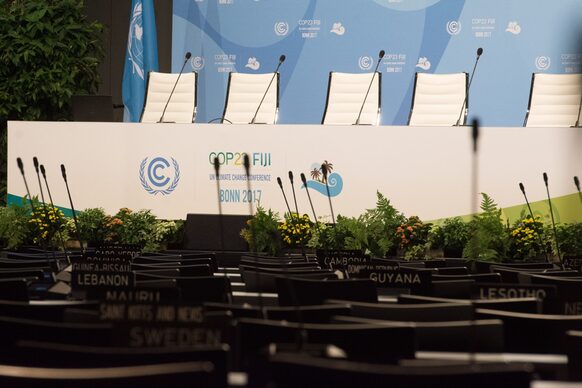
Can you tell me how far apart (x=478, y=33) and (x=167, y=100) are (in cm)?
457

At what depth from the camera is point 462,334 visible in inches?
104

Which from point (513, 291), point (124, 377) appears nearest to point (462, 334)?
point (513, 291)

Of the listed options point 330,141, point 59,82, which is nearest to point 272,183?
point 330,141

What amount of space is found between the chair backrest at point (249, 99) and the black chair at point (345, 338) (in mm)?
7191

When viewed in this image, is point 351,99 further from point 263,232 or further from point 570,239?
point 570,239

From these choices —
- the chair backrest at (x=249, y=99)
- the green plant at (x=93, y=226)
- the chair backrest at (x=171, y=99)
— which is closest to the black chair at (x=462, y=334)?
the green plant at (x=93, y=226)

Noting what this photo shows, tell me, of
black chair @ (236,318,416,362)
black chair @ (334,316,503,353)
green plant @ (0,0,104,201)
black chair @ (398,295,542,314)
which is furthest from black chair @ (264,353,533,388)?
green plant @ (0,0,104,201)

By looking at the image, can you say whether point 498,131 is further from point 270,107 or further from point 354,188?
point 270,107

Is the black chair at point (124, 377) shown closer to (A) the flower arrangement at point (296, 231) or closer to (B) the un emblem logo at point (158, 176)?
(A) the flower arrangement at point (296, 231)

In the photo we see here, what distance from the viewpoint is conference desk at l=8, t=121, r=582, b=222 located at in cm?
815

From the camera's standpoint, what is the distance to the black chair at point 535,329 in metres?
2.87

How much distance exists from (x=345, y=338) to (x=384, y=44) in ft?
33.7

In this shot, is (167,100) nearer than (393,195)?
No

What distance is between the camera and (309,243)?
7809 millimetres
